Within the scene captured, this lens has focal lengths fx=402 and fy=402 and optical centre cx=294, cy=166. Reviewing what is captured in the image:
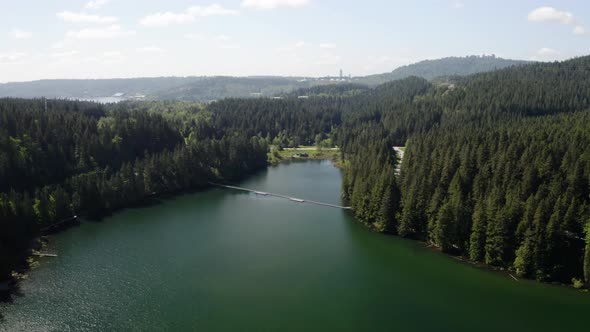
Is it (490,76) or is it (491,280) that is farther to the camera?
(490,76)

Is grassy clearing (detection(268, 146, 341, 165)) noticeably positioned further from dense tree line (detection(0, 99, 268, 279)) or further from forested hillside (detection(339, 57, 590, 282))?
forested hillside (detection(339, 57, 590, 282))

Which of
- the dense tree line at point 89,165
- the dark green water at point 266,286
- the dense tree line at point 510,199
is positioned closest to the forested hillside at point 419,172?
the dense tree line at point 510,199

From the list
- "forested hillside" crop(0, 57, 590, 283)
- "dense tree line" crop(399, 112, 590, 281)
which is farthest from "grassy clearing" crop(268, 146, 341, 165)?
"dense tree line" crop(399, 112, 590, 281)

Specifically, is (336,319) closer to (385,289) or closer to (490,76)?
(385,289)

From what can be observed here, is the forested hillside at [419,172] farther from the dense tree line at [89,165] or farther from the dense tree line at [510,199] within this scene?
the dense tree line at [89,165]

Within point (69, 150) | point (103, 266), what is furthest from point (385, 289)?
point (69, 150)

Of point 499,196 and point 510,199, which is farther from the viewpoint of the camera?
point 499,196

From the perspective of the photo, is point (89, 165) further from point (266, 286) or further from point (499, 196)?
point (499, 196)

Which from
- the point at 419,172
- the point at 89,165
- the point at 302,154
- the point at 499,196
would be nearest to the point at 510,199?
the point at 499,196
